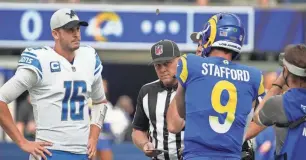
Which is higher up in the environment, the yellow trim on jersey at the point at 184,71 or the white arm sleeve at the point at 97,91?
the yellow trim on jersey at the point at 184,71

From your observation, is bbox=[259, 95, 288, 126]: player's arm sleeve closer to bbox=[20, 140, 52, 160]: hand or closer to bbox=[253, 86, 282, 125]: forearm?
bbox=[253, 86, 282, 125]: forearm

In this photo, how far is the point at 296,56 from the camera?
21.1 ft

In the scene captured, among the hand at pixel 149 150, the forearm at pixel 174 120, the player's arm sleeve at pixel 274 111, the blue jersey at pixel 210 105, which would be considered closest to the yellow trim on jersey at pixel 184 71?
the blue jersey at pixel 210 105

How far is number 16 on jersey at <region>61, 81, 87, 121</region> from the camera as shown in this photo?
7.24 m

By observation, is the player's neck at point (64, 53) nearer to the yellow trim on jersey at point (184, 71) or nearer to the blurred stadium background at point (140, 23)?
the yellow trim on jersey at point (184, 71)

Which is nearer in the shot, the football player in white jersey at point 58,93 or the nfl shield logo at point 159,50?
the football player in white jersey at point 58,93

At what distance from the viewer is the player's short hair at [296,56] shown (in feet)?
20.9

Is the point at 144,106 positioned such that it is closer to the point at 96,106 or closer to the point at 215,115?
the point at 96,106

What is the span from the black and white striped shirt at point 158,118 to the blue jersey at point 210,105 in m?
1.44

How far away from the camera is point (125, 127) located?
16828mm

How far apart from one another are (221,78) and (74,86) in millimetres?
1703

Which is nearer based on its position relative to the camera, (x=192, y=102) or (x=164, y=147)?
(x=192, y=102)

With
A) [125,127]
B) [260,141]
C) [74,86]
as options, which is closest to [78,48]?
[74,86]

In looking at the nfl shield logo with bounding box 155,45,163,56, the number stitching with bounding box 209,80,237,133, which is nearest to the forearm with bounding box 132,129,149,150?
the nfl shield logo with bounding box 155,45,163,56
